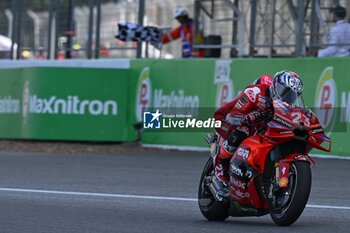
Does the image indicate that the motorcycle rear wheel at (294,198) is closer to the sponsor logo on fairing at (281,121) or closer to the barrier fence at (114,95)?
the sponsor logo on fairing at (281,121)

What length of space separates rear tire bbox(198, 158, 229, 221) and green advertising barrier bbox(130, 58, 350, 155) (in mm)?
5851

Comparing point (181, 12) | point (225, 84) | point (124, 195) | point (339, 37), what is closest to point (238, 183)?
point (124, 195)

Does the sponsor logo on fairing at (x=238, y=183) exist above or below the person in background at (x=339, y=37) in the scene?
below

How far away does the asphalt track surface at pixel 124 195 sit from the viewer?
765 cm

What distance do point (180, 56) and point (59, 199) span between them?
27.6ft

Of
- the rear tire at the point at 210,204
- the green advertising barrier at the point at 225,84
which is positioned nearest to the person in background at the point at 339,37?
the green advertising barrier at the point at 225,84

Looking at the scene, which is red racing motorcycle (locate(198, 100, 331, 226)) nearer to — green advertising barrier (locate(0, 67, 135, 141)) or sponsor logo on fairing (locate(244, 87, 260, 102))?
sponsor logo on fairing (locate(244, 87, 260, 102))

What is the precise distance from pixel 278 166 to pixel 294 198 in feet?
1.00

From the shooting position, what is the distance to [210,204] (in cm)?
809

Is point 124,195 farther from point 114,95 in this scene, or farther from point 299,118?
point 114,95

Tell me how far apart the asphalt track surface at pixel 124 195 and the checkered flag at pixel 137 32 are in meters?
3.04

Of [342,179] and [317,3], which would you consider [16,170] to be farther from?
[317,3]

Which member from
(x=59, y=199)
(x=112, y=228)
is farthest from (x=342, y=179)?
(x=112, y=228)

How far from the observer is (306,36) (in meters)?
15.4
